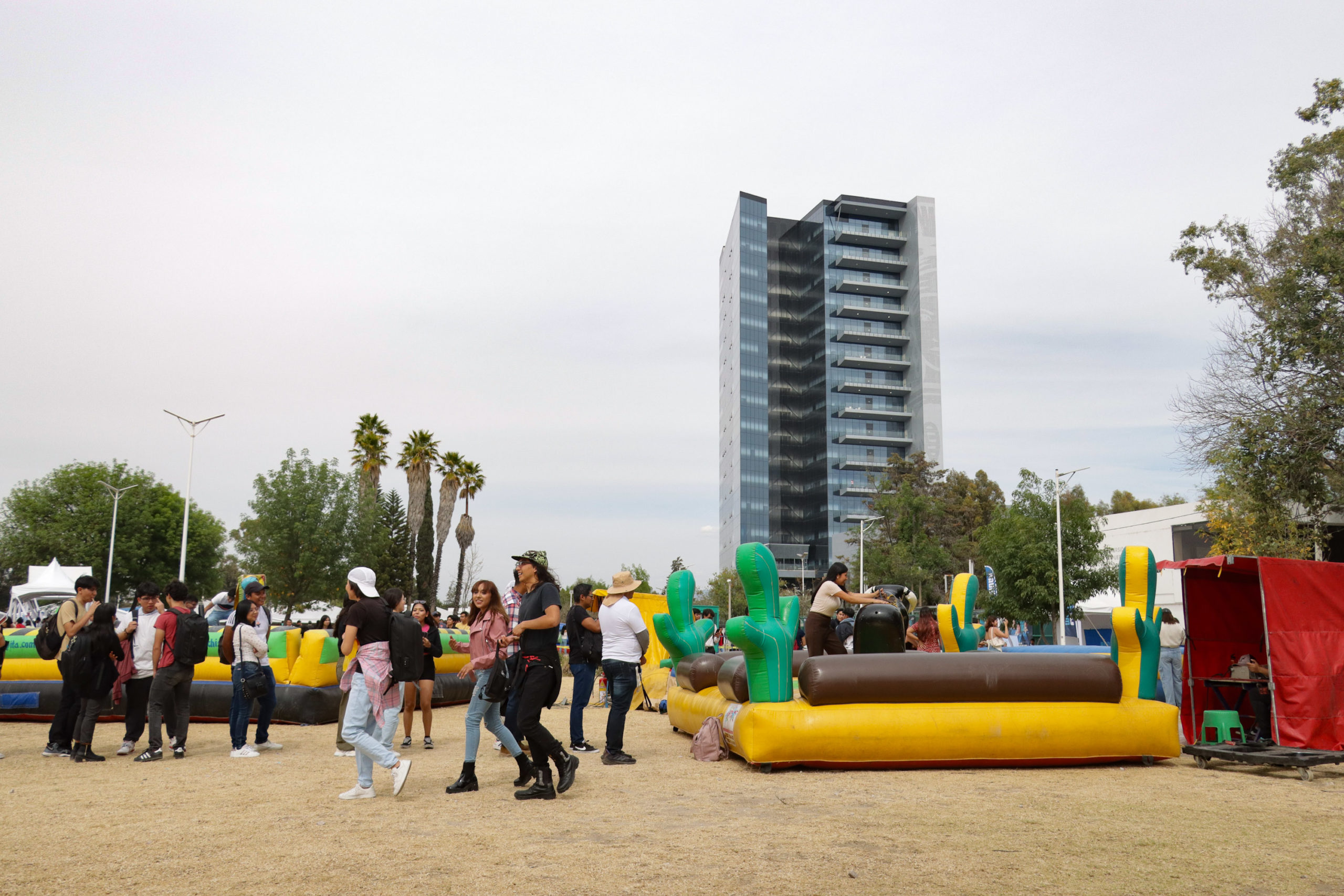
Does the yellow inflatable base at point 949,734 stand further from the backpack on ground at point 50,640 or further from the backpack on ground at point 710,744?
the backpack on ground at point 50,640

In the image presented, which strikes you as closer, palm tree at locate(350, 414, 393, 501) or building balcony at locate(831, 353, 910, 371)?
palm tree at locate(350, 414, 393, 501)

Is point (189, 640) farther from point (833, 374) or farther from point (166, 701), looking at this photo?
point (833, 374)

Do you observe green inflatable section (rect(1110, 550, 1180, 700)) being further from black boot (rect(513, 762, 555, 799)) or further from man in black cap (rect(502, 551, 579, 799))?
black boot (rect(513, 762, 555, 799))

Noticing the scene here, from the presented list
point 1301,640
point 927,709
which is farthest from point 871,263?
point 927,709

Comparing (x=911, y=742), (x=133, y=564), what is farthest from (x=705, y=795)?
(x=133, y=564)

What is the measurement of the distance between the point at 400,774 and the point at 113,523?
50.4 meters

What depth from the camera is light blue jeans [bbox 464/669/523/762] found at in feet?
24.6

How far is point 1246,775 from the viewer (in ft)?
28.5

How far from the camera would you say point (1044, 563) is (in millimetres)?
42250

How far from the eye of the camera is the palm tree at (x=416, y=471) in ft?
172

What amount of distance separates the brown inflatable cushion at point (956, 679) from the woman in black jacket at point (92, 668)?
23.0ft

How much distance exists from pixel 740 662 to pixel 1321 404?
21807mm

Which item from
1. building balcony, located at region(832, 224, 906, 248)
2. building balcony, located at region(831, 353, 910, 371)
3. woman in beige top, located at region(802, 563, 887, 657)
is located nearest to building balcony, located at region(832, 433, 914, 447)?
building balcony, located at region(831, 353, 910, 371)

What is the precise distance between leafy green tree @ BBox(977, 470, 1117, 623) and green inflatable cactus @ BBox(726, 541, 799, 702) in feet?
117
